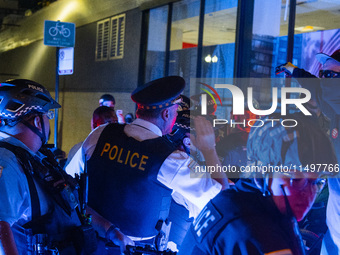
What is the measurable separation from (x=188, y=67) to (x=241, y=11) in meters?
1.88

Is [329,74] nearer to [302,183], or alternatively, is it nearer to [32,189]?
[302,183]

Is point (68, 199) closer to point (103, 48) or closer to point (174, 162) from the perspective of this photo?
point (174, 162)

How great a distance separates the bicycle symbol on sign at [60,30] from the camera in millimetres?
8609

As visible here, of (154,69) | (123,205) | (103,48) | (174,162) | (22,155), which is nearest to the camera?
(22,155)

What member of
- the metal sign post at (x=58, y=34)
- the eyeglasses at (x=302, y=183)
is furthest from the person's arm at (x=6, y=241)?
the metal sign post at (x=58, y=34)

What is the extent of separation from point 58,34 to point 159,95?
20.0 feet

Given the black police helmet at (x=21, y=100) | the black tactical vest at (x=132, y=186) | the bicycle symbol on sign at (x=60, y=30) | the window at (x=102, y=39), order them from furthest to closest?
the window at (x=102, y=39) → the bicycle symbol on sign at (x=60, y=30) → the black tactical vest at (x=132, y=186) → the black police helmet at (x=21, y=100)

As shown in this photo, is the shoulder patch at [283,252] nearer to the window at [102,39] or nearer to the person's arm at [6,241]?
the person's arm at [6,241]

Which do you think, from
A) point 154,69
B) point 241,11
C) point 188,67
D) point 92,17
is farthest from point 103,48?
point 241,11

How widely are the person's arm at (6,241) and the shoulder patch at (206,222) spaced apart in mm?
917

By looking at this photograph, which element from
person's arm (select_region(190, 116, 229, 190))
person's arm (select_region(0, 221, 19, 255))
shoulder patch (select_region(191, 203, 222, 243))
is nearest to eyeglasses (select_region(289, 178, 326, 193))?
shoulder patch (select_region(191, 203, 222, 243))

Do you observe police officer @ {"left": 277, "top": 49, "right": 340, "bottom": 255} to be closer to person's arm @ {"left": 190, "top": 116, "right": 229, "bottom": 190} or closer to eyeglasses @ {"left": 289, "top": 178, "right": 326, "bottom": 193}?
person's arm @ {"left": 190, "top": 116, "right": 229, "bottom": 190}

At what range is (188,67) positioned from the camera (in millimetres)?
8664

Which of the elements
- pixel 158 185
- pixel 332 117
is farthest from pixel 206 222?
pixel 332 117
